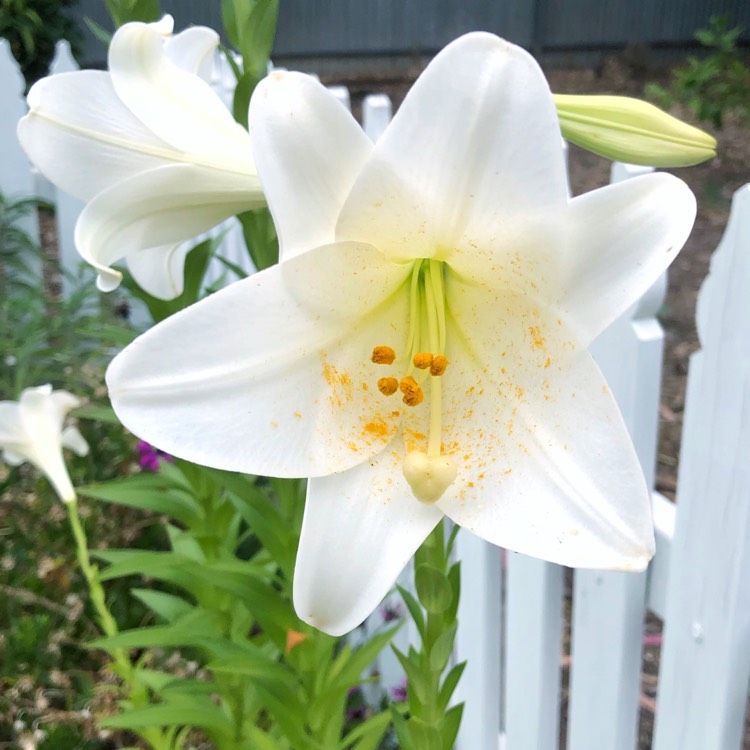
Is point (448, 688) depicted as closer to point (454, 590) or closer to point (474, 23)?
point (454, 590)

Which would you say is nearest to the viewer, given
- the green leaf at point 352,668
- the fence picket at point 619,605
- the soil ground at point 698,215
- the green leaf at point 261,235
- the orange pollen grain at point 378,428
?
the orange pollen grain at point 378,428

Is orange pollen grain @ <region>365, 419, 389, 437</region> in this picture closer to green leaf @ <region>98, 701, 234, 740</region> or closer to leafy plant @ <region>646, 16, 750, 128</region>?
green leaf @ <region>98, 701, 234, 740</region>

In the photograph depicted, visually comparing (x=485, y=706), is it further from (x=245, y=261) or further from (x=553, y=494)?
(x=245, y=261)

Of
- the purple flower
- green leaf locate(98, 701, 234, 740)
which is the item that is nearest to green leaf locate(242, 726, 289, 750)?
green leaf locate(98, 701, 234, 740)

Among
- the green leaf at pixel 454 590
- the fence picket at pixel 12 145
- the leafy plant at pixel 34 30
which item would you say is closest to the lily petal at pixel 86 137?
→ the green leaf at pixel 454 590

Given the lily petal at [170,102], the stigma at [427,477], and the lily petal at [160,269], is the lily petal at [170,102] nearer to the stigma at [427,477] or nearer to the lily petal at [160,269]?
the lily petal at [160,269]

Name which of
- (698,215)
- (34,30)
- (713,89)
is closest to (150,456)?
(698,215)
